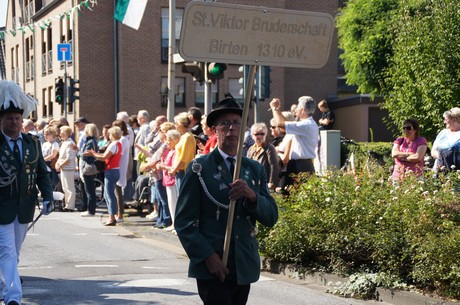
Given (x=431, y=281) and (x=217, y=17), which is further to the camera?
(x=431, y=281)

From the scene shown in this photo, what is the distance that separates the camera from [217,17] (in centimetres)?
500

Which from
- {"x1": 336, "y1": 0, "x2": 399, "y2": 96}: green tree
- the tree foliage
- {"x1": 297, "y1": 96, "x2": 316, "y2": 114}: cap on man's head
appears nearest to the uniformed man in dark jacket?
{"x1": 297, "y1": 96, "x2": 316, "y2": 114}: cap on man's head

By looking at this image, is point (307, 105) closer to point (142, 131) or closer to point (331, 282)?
point (331, 282)

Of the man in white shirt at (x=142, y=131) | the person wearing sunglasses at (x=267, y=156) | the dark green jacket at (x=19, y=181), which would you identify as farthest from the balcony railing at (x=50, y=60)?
the dark green jacket at (x=19, y=181)

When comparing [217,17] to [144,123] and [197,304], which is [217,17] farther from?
[144,123]

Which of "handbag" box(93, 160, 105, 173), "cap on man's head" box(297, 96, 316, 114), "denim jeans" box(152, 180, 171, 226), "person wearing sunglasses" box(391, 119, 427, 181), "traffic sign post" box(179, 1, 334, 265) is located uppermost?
"traffic sign post" box(179, 1, 334, 265)

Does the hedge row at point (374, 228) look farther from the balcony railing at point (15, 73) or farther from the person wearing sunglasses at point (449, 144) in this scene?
the balcony railing at point (15, 73)

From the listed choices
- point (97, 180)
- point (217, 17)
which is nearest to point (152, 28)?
point (97, 180)

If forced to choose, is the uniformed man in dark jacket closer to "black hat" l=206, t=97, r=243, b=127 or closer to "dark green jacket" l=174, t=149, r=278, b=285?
"dark green jacket" l=174, t=149, r=278, b=285

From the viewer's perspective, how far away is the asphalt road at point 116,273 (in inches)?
339

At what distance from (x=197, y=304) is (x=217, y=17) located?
3980 mm

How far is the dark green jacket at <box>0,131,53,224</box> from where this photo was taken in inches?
304

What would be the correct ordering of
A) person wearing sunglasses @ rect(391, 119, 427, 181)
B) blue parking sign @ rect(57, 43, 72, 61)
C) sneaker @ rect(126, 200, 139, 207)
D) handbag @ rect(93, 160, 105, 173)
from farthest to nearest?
blue parking sign @ rect(57, 43, 72, 61)
sneaker @ rect(126, 200, 139, 207)
handbag @ rect(93, 160, 105, 173)
person wearing sunglasses @ rect(391, 119, 427, 181)

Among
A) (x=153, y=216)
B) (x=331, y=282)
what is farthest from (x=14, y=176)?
(x=153, y=216)
